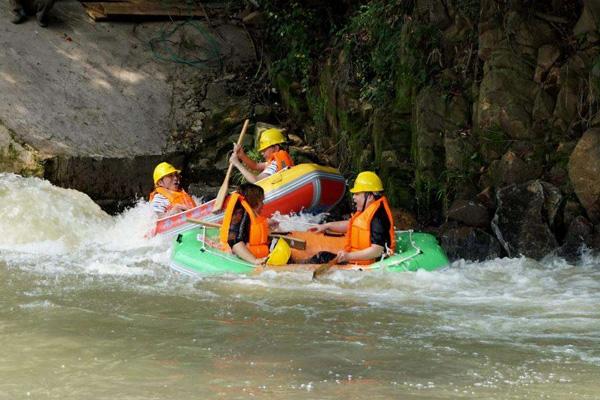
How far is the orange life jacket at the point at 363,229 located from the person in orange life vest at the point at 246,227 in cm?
70

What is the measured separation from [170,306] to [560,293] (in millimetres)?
2851

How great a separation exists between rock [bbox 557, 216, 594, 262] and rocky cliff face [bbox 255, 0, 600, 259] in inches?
0.5

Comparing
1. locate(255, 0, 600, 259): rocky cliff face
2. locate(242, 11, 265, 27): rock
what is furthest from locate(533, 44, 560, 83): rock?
locate(242, 11, 265, 27): rock

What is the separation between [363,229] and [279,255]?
0.70 m

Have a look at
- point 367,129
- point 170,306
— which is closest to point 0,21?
point 367,129

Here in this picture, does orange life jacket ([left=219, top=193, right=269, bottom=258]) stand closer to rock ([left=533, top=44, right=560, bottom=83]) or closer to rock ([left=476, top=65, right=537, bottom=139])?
rock ([left=476, top=65, right=537, bottom=139])

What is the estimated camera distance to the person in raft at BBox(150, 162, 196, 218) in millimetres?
10164

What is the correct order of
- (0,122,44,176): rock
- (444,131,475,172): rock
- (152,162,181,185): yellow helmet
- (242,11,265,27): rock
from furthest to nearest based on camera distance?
(242,11,265,27): rock → (0,122,44,176): rock → (152,162,181,185): yellow helmet → (444,131,475,172): rock

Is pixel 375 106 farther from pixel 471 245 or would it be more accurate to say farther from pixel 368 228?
pixel 368 228

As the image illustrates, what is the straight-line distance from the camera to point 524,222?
29.7 feet

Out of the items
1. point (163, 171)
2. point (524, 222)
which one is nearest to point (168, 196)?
point (163, 171)

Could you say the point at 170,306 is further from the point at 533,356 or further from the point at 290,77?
the point at 290,77

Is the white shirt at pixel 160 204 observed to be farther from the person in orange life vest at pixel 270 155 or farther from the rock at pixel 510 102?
the rock at pixel 510 102

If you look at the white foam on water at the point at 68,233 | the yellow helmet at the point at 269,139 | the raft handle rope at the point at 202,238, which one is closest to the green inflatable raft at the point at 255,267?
the raft handle rope at the point at 202,238
